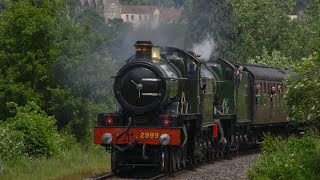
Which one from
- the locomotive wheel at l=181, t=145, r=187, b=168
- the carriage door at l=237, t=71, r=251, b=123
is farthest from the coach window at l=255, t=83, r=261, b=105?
the locomotive wheel at l=181, t=145, r=187, b=168

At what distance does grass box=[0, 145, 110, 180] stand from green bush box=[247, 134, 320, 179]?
457 centimetres

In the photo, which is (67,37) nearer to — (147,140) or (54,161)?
(54,161)

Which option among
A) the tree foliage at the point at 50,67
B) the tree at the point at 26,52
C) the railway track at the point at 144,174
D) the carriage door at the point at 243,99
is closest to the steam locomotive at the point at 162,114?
the railway track at the point at 144,174

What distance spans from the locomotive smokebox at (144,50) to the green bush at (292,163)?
4.08 m

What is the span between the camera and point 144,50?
1938cm

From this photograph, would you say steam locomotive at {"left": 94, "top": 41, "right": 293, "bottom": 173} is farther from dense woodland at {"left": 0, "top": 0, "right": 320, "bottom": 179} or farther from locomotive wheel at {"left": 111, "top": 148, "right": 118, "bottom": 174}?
dense woodland at {"left": 0, "top": 0, "right": 320, "bottom": 179}

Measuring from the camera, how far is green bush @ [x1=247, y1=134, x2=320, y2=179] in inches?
645

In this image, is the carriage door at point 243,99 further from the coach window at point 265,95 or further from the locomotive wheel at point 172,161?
the locomotive wheel at point 172,161

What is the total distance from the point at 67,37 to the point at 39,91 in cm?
285

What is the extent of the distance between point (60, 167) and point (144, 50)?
4.26 meters

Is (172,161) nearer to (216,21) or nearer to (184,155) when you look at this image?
(184,155)

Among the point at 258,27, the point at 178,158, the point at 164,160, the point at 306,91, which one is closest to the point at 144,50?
the point at 164,160

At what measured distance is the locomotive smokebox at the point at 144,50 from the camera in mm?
19297

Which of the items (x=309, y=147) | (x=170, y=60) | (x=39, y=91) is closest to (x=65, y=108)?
(x=39, y=91)
